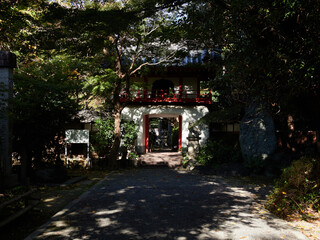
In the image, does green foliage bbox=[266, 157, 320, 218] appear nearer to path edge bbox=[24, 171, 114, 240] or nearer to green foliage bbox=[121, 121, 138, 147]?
path edge bbox=[24, 171, 114, 240]

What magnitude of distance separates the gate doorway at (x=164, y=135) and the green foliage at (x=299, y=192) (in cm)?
1282

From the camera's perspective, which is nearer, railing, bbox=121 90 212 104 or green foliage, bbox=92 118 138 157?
green foliage, bbox=92 118 138 157

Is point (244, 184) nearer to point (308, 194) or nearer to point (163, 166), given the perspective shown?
point (308, 194)

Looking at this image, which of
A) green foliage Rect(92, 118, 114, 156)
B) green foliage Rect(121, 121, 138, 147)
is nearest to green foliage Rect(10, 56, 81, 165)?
green foliage Rect(92, 118, 114, 156)

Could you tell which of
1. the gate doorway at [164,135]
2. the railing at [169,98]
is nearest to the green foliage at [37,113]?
the railing at [169,98]

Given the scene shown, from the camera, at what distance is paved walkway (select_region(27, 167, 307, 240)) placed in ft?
13.0

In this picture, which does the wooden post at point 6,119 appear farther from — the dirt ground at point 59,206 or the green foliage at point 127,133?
the green foliage at point 127,133

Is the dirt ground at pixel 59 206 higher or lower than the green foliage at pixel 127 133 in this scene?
lower

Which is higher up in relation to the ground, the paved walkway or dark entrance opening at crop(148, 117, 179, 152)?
dark entrance opening at crop(148, 117, 179, 152)

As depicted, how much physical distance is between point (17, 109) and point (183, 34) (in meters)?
8.14

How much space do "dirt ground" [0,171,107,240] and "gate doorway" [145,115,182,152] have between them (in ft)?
34.0

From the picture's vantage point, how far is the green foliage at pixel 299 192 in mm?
4977

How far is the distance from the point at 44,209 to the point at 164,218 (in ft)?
8.59

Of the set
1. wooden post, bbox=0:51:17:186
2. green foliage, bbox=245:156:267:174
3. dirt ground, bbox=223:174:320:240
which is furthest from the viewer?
green foliage, bbox=245:156:267:174
